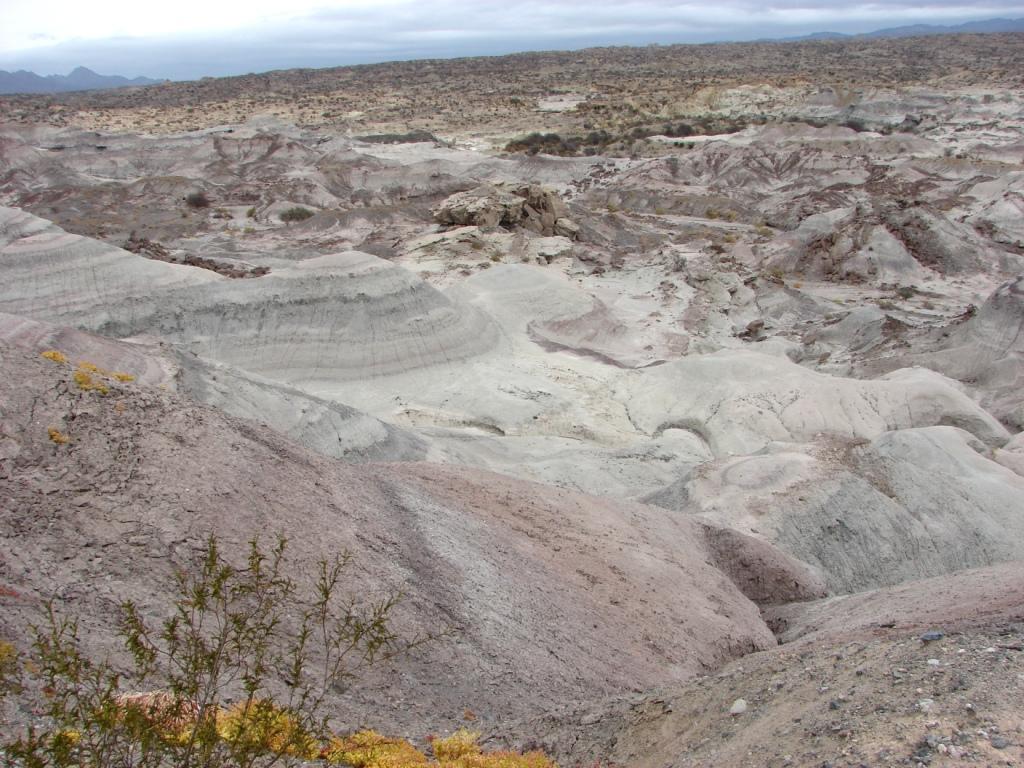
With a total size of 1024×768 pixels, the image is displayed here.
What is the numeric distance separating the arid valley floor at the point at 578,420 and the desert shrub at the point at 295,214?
0.16 m

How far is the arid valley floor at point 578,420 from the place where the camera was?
5496mm

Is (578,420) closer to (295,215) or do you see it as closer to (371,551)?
(371,551)

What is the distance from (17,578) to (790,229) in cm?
3406

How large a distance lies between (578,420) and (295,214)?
2321cm

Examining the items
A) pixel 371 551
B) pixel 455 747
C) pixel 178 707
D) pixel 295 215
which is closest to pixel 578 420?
pixel 371 551

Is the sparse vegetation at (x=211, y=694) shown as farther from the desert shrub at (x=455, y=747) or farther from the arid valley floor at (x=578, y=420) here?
the arid valley floor at (x=578, y=420)

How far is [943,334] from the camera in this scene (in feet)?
68.5

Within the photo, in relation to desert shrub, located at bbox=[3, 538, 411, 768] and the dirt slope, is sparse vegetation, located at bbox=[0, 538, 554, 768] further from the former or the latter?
the dirt slope

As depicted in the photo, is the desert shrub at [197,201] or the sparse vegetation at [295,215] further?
the desert shrub at [197,201]

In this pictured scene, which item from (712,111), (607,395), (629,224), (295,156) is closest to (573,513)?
(607,395)

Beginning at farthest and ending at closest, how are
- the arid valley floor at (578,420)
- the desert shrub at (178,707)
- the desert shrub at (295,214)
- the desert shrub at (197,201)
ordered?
the desert shrub at (197,201), the desert shrub at (295,214), the arid valley floor at (578,420), the desert shrub at (178,707)

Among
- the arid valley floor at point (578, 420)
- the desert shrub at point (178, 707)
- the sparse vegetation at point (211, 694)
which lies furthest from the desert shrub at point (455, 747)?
the desert shrub at point (178, 707)

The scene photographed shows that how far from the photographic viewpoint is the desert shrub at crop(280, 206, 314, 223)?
116 ft

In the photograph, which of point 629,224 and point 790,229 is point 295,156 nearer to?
point 629,224
